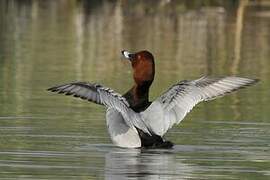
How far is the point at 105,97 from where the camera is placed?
12.0m

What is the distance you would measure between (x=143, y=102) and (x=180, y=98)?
1.20ft

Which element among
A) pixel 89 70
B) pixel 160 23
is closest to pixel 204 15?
pixel 160 23

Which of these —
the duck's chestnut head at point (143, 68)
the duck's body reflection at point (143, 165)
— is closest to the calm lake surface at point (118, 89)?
the duck's body reflection at point (143, 165)

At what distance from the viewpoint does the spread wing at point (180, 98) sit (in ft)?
40.3

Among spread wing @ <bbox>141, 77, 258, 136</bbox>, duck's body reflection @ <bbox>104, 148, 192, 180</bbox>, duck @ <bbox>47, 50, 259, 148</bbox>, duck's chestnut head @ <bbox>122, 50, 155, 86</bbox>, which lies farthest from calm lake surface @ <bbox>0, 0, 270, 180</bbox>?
duck's chestnut head @ <bbox>122, 50, 155, 86</bbox>

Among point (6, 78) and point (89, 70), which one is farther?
point (89, 70)

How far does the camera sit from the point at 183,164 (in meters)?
11.5

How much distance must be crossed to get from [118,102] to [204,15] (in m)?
30.6

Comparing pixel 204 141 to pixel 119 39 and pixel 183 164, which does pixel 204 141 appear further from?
pixel 119 39

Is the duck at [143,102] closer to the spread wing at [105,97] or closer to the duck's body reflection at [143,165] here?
the spread wing at [105,97]

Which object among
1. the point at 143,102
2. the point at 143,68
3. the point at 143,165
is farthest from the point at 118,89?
the point at 143,165

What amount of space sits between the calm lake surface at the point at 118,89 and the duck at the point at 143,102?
151 mm

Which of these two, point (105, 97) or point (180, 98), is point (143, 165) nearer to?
point (105, 97)

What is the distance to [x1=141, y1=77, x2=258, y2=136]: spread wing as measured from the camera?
12297mm
